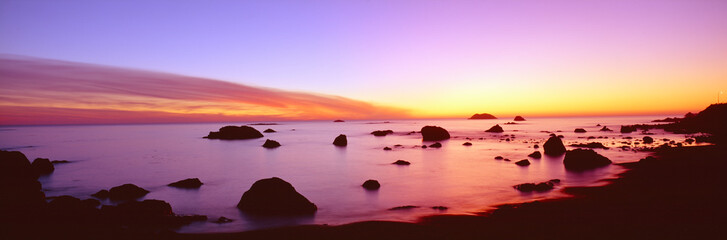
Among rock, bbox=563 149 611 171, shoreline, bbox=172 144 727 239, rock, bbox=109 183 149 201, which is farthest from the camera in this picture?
rock, bbox=563 149 611 171

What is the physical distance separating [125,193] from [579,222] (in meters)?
23.0

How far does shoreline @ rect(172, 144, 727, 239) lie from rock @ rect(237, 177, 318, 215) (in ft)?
11.3

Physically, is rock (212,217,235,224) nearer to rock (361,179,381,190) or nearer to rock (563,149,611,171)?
rock (361,179,381,190)

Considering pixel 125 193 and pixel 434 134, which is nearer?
pixel 125 193

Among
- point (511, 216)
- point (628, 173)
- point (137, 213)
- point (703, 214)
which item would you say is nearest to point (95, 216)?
point (137, 213)

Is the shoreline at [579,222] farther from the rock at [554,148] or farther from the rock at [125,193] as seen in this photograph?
the rock at [554,148]

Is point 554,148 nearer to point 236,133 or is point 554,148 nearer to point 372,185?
point 372,185

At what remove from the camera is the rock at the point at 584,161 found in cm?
2919

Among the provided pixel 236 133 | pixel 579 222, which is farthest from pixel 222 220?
Answer: pixel 236 133

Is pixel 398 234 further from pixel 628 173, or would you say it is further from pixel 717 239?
pixel 628 173

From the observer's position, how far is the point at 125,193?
21.3 m

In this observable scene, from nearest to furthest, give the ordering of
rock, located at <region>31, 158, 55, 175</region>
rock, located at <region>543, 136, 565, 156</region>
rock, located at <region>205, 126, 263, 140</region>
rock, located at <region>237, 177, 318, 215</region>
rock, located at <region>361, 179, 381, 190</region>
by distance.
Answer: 1. rock, located at <region>237, 177, 318, 215</region>
2. rock, located at <region>361, 179, 381, 190</region>
3. rock, located at <region>31, 158, 55, 175</region>
4. rock, located at <region>543, 136, 565, 156</region>
5. rock, located at <region>205, 126, 263, 140</region>

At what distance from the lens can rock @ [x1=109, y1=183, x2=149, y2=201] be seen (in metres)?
20.6

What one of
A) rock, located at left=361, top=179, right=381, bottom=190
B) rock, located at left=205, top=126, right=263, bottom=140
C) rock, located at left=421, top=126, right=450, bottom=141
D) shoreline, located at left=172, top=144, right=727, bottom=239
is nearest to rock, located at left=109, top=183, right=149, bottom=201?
shoreline, located at left=172, top=144, right=727, bottom=239
